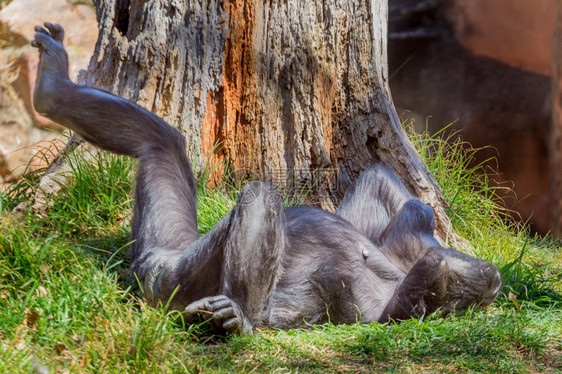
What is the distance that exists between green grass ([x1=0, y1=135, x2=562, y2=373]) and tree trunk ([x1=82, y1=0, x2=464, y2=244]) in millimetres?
1045

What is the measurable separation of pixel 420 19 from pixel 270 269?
741 centimetres

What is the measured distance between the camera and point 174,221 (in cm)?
371

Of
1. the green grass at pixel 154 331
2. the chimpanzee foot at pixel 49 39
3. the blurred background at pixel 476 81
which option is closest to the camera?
the green grass at pixel 154 331

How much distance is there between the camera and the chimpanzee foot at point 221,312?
308 cm

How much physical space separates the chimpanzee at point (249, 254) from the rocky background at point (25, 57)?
6180 mm

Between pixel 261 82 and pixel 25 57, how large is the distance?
6212 mm

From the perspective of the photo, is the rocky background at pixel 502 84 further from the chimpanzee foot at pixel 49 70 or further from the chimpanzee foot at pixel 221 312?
the chimpanzee foot at pixel 221 312

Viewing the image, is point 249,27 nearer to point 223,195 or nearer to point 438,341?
A: point 223,195

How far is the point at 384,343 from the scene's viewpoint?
3.11 m

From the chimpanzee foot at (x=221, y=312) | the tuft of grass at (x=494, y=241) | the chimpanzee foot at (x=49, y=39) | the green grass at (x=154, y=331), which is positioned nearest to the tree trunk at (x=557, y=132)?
the tuft of grass at (x=494, y=241)

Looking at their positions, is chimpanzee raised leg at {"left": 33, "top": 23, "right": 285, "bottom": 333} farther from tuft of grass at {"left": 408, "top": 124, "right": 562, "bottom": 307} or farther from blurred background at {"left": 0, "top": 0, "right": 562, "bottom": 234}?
blurred background at {"left": 0, "top": 0, "right": 562, "bottom": 234}

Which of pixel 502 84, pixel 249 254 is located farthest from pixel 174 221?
pixel 502 84

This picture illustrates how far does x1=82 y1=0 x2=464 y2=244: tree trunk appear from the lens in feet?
15.9

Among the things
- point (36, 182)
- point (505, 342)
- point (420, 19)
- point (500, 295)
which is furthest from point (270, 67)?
point (420, 19)
